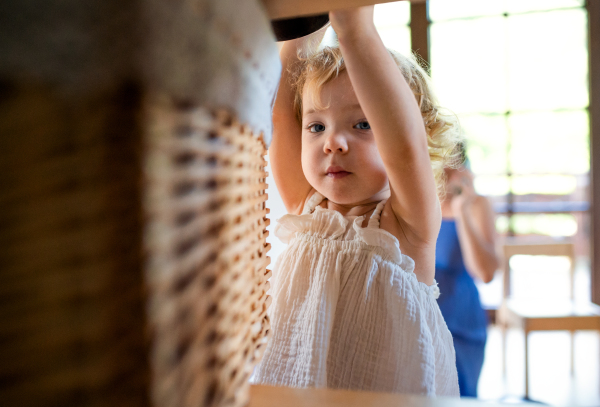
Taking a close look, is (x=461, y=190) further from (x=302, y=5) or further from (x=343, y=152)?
(x=302, y=5)

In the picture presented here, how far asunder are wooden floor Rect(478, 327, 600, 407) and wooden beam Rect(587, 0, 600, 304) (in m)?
0.33

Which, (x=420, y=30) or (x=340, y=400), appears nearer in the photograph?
(x=340, y=400)

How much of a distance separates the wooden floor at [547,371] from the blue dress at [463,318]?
0.59 metres

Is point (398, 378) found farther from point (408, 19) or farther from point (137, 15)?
point (408, 19)

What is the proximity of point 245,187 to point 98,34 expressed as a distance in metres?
0.07

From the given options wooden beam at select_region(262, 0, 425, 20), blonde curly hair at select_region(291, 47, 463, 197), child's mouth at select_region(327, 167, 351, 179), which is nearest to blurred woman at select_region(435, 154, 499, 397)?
blonde curly hair at select_region(291, 47, 463, 197)

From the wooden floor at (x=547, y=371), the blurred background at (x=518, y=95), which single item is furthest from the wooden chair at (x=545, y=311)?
the blurred background at (x=518, y=95)

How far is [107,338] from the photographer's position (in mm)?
83

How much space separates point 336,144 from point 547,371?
213 centimetres

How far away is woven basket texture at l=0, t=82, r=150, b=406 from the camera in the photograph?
8cm

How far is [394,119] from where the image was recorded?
40 centimetres

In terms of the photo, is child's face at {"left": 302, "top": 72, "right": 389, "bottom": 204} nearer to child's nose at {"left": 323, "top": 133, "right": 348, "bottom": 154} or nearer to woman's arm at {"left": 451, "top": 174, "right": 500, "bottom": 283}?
child's nose at {"left": 323, "top": 133, "right": 348, "bottom": 154}

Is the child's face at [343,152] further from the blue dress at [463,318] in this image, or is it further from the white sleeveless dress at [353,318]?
the blue dress at [463,318]

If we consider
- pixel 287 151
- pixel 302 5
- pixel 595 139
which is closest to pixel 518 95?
pixel 595 139
